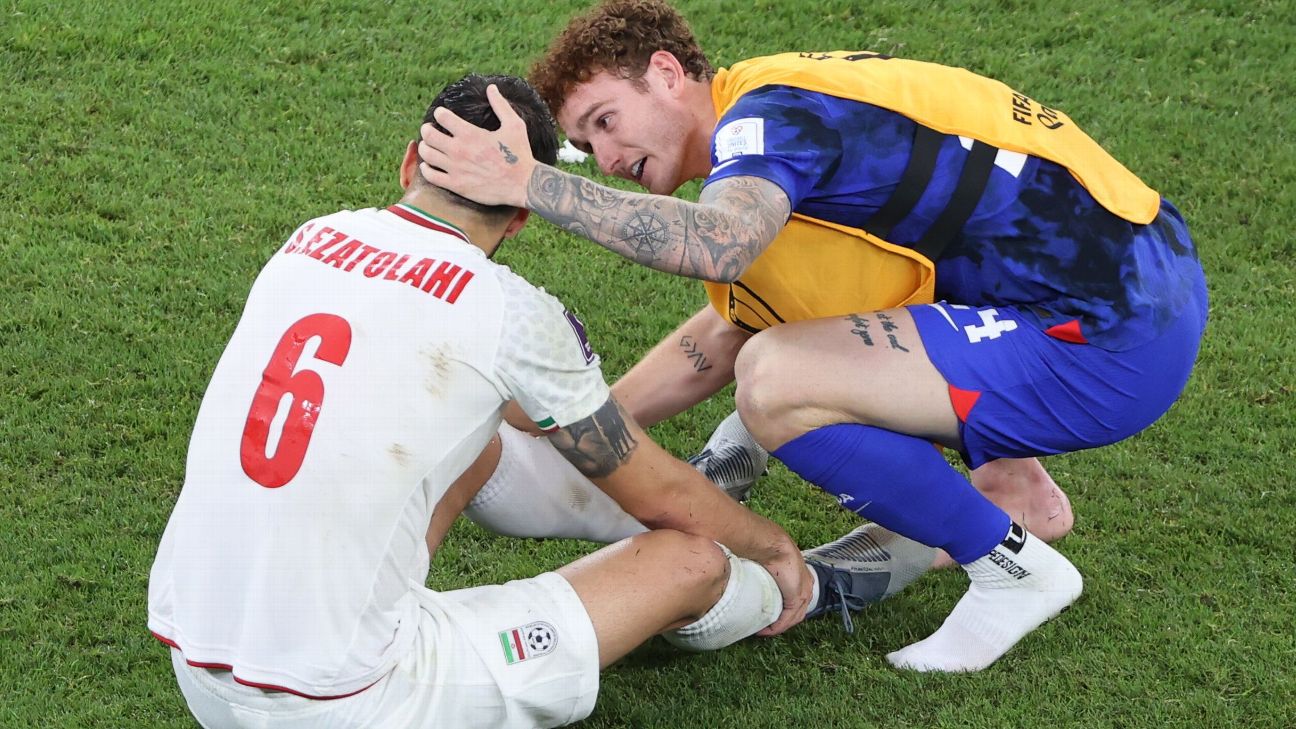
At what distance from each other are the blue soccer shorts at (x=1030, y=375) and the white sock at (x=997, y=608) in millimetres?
244

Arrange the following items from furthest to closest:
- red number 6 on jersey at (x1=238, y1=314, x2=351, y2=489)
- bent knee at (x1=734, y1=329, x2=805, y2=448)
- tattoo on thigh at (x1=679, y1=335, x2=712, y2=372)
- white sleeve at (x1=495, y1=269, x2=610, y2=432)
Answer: tattoo on thigh at (x1=679, y1=335, x2=712, y2=372) < bent knee at (x1=734, y1=329, x2=805, y2=448) < white sleeve at (x1=495, y1=269, x2=610, y2=432) < red number 6 on jersey at (x1=238, y1=314, x2=351, y2=489)

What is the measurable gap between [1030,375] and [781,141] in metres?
0.81

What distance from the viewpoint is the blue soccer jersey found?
319cm

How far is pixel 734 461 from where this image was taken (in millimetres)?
4227

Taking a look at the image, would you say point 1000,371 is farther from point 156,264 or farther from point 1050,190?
point 156,264

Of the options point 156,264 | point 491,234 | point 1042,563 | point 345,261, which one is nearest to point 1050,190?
point 1042,563

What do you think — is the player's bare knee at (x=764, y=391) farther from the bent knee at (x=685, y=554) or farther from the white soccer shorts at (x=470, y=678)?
the white soccer shorts at (x=470, y=678)

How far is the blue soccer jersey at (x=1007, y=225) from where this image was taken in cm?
319

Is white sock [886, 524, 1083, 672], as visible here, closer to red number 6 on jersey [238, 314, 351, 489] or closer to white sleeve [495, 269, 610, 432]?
white sleeve [495, 269, 610, 432]

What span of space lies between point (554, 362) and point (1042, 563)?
1433 mm

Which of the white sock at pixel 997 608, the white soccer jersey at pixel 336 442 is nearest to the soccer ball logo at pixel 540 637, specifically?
the white soccer jersey at pixel 336 442

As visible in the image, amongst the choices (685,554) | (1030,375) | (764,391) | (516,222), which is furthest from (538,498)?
(1030,375)

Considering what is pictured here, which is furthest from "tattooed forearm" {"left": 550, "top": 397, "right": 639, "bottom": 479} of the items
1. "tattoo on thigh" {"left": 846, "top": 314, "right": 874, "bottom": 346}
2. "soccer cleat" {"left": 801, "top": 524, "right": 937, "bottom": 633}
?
"soccer cleat" {"left": 801, "top": 524, "right": 937, "bottom": 633}

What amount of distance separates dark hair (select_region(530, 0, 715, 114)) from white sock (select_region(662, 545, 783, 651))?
1159mm
